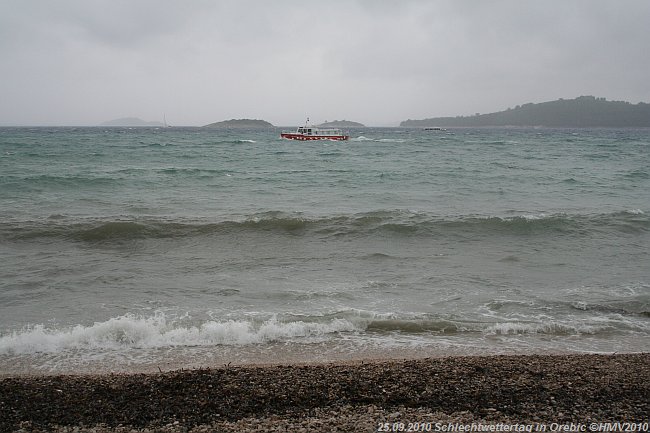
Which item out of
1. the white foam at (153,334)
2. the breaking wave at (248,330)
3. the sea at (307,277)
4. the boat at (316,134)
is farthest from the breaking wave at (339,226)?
→ the boat at (316,134)

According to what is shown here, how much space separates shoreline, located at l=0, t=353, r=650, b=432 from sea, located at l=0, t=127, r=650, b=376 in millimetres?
785

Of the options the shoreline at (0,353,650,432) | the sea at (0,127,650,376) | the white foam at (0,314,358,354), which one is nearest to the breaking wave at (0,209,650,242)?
the sea at (0,127,650,376)

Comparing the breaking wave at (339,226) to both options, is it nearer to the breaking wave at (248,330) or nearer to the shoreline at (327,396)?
the breaking wave at (248,330)

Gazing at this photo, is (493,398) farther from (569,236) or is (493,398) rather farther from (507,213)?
(507,213)

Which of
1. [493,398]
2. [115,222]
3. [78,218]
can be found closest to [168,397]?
[493,398]

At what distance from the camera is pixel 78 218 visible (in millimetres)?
14305

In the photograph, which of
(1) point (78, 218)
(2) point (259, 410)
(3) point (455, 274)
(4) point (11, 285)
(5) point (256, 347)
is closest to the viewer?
(2) point (259, 410)

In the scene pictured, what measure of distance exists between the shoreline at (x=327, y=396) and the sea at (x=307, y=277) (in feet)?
2.58

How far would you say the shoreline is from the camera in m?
4.02

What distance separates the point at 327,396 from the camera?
14.5 feet

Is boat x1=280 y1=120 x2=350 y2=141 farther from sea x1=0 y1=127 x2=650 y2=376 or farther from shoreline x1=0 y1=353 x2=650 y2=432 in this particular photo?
shoreline x1=0 y1=353 x2=650 y2=432

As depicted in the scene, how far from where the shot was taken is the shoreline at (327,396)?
4020 mm

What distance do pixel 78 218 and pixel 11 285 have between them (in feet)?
20.6

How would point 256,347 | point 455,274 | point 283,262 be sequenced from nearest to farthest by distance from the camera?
point 256,347 < point 455,274 < point 283,262
